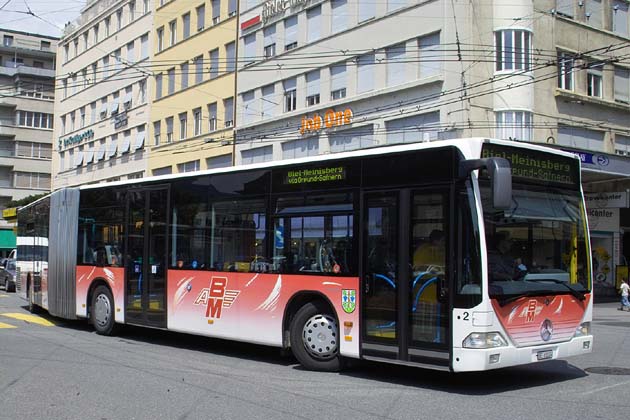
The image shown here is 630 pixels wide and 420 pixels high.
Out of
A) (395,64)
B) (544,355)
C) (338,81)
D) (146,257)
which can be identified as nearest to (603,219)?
(395,64)

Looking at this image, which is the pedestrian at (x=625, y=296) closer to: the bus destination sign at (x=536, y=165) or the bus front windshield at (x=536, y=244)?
the bus front windshield at (x=536, y=244)

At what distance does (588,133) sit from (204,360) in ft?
80.9

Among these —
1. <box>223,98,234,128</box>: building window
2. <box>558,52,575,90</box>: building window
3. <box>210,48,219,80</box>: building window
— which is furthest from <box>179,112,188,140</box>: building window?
<box>558,52,575,90</box>: building window

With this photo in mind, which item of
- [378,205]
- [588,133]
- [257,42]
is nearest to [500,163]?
[378,205]

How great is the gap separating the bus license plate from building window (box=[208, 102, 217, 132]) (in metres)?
36.6

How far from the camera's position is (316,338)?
980cm

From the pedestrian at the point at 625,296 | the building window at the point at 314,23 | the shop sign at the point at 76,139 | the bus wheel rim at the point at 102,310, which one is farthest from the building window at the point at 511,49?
the shop sign at the point at 76,139

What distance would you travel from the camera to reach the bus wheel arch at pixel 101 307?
45.4 feet

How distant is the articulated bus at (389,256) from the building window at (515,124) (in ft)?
60.3

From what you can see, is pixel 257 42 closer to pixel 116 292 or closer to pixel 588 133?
pixel 588 133

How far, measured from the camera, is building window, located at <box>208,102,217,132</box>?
1716 inches

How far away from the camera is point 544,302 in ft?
28.2

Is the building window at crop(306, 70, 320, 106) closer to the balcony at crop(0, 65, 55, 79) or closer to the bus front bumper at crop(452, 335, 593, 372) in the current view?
the bus front bumper at crop(452, 335, 593, 372)

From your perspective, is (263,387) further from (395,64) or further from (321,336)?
(395,64)
